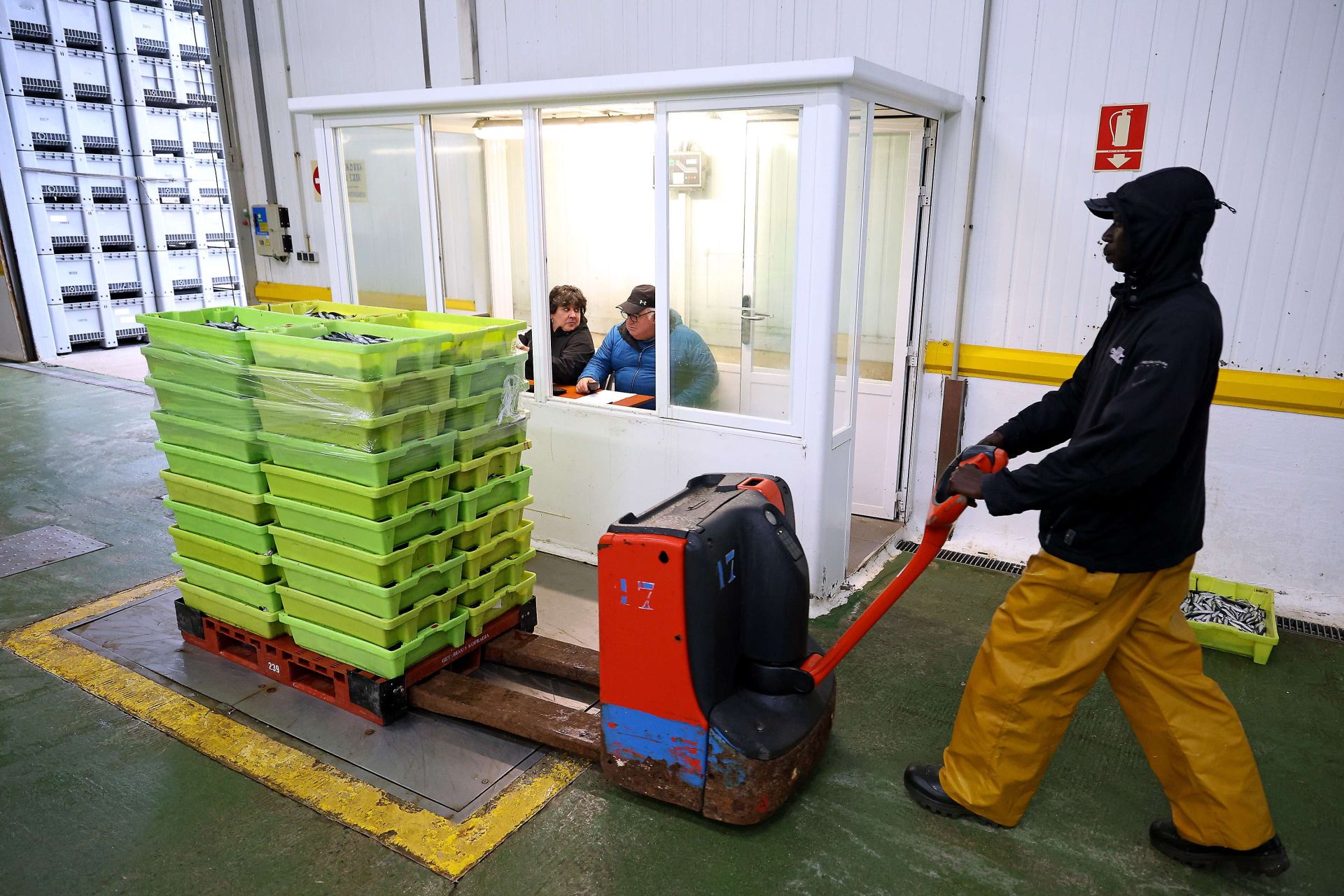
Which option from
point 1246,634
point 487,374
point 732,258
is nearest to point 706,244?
point 732,258

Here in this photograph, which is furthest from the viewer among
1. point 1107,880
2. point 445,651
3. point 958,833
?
point 445,651

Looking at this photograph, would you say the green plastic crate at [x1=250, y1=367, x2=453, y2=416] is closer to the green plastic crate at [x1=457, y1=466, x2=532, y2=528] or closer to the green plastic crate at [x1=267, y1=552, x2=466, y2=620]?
the green plastic crate at [x1=457, y1=466, x2=532, y2=528]

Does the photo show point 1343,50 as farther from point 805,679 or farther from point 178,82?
point 178,82

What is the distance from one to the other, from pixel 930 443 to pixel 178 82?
10.2 metres

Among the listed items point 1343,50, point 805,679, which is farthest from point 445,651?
point 1343,50

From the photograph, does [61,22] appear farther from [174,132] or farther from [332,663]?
[332,663]

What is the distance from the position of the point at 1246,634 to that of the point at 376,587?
3.66 m

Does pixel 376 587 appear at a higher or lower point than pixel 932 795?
higher

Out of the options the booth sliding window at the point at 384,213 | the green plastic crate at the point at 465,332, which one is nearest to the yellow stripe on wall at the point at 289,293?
the booth sliding window at the point at 384,213

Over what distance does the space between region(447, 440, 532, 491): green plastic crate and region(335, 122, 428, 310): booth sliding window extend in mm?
2001

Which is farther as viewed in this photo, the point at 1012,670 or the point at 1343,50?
the point at 1343,50

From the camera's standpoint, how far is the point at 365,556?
297cm

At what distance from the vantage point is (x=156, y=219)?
399 inches

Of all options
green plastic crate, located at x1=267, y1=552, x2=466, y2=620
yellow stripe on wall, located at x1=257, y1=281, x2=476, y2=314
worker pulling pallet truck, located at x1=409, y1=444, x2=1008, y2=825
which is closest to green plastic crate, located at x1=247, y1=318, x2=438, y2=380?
green plastic crate, located at x1=267, y1=552, x2=466, y2=620
